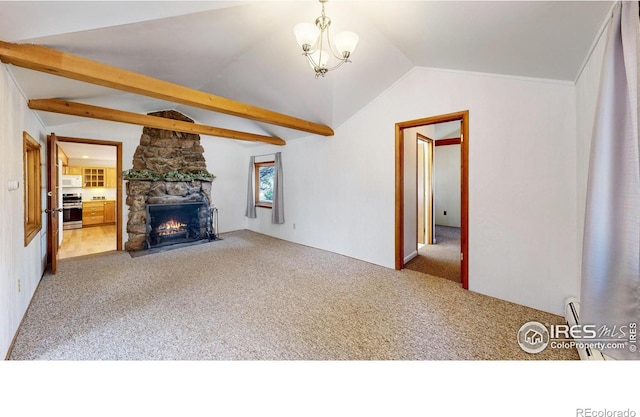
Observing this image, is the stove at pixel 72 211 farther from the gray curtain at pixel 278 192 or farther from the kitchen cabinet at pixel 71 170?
the gray curtain at pixel 278 192

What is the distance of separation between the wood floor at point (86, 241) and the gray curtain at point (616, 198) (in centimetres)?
626

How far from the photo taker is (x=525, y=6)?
1540 millimetres

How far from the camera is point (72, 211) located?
6836 mm

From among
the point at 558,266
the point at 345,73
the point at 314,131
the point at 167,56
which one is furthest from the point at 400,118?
the point at 167,56

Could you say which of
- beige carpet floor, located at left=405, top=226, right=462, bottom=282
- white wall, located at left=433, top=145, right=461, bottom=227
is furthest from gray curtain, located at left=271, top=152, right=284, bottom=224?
white wall, located at left=433, top=145, right=461, bottom=227

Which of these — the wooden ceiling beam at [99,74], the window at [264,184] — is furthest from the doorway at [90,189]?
the wooden ceiling beam at [99,74]

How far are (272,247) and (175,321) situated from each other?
2632 millimetres

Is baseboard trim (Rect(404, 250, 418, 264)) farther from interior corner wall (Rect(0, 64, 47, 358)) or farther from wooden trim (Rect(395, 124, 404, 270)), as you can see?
interior corner wall (Rect(0, 64, 47, 358))

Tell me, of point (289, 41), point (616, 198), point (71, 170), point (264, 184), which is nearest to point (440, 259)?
point (616, 198)

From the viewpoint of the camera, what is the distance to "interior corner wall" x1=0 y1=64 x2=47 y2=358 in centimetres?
167

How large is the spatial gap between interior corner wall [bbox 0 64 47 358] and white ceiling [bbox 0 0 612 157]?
0.29 metres

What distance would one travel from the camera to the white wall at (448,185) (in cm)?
659

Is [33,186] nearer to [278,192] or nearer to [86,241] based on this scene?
[86,241]

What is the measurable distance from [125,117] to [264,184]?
3288mm
